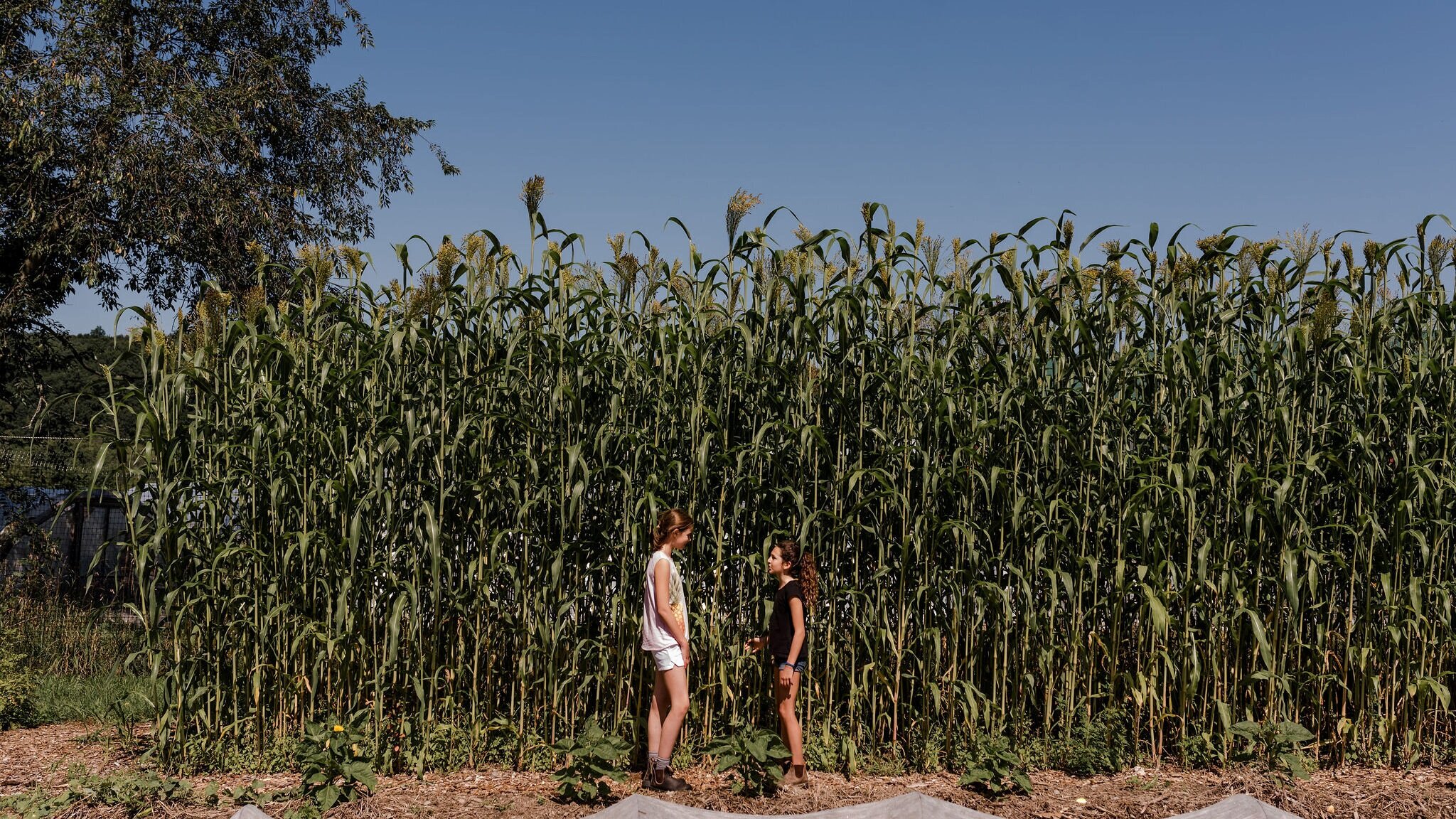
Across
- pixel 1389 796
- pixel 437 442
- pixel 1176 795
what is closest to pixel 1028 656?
pixel 1176 795

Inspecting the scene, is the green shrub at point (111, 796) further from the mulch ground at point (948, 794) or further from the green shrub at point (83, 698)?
the green shrub at point (83, 698)

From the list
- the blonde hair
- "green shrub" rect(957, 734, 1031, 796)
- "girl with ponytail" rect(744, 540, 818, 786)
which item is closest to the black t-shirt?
"girl with ponytail" rect(744, 540, 818, 786)

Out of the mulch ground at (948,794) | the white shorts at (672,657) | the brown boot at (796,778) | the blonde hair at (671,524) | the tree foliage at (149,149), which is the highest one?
the tree foliage at (149,149)

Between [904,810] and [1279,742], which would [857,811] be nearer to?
[904,810]

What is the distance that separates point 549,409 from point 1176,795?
3.05 meters

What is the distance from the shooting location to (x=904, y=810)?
11.3ft

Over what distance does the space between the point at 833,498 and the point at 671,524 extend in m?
0.79

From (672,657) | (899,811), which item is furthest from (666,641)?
(899,811)

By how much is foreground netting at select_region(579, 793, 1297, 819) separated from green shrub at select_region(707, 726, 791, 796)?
596 mm

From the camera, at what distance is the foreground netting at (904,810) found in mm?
3340

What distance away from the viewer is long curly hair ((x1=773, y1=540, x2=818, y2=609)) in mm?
4219

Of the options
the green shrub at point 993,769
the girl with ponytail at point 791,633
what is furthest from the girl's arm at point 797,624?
the green shrub at point 993,769

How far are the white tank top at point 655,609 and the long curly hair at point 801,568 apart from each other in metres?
0.45

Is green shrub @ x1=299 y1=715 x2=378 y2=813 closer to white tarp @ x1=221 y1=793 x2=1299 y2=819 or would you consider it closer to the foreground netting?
white tarp @ x1=221 y1=793 x2=1299 y2=819
